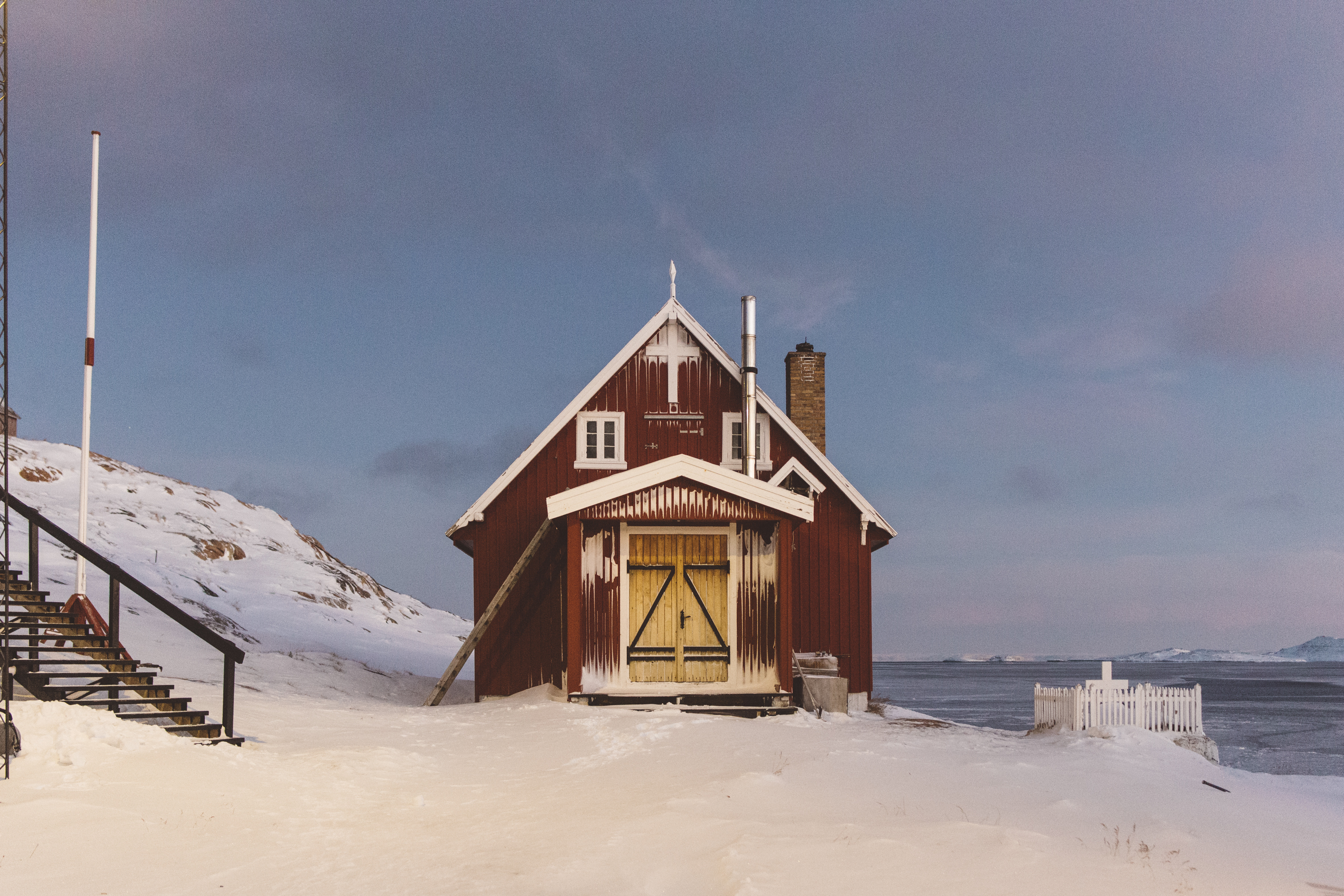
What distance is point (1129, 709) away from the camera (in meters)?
19.0

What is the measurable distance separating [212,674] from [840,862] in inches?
681

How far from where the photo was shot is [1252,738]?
40.6 m

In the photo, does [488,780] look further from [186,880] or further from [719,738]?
[186,880]

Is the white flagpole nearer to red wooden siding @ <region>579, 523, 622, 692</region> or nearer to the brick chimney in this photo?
red wooden siding @ <region>579, 523, 622, 692</region>

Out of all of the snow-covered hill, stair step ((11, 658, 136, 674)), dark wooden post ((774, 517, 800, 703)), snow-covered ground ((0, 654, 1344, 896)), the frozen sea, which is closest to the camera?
snow-covered ground ((0, 654, 1344, 896))

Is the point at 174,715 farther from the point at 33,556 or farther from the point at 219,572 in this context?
the point at 219,572

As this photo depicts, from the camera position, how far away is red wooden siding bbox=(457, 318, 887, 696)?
73.0ft

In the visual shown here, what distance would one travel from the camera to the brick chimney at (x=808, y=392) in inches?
980

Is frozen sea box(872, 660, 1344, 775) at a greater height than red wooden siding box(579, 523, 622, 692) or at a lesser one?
lesser

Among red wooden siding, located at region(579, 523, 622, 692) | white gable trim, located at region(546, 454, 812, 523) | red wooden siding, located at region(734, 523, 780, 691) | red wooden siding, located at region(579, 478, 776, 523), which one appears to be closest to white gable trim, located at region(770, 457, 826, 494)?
red wooden siding, located at region(734, 523, 780, 691)

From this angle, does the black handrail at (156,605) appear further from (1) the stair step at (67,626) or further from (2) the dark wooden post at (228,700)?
(1) the stair step at (67,626)

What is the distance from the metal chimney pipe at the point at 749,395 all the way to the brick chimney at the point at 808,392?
6.63 ft

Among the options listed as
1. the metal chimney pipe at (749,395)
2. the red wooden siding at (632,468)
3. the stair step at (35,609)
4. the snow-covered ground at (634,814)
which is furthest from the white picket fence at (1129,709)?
the stair step at (35,609)

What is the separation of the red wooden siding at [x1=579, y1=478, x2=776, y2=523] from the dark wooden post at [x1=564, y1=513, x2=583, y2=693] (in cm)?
34
